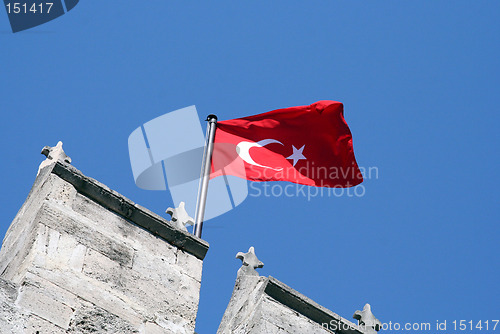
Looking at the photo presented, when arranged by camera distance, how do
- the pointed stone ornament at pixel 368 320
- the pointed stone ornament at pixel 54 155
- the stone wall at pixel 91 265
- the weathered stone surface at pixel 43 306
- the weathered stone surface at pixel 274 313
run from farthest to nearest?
the pointed stone ornament at pixel 368 320 < the pointed stone ornament at pixel 54 155 < the weathered stone surface at pixel 274 313 < the stone wall at pixel 91 265 < the weathered stone surface at pixel 43 306

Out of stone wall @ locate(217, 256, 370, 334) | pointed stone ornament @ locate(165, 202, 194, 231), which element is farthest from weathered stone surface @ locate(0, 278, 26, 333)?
pointed stone ornament @ locate(165, 202, 194, 231)

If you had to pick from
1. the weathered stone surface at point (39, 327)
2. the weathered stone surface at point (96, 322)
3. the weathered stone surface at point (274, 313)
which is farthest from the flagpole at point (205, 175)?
the weathered stone surface at point (39, 327)

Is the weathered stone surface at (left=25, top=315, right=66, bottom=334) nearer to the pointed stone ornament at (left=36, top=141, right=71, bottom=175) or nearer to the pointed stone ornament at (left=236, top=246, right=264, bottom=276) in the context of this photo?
the pointed stone ornament at (left=36, top=141, right=71, bottom=175)

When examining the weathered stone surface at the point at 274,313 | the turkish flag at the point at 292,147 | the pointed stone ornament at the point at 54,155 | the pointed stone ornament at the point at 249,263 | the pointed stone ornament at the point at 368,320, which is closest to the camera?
the weathered stone surface at the point at 274,313

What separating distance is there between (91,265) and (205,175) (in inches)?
150

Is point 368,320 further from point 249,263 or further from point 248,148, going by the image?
point 248,148

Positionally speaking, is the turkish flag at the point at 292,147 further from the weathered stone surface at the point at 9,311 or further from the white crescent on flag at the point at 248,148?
the weathered stone surface at the point at 9,311

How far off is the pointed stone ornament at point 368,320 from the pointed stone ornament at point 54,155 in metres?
3.54

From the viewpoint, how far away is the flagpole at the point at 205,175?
11148mm

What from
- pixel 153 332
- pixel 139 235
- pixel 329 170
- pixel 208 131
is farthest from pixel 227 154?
pixel 153 332

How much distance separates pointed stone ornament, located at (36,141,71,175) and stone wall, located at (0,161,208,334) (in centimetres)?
12

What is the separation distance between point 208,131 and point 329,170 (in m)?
2.07

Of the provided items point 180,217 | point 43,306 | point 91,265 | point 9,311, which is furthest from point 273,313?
point 9,311

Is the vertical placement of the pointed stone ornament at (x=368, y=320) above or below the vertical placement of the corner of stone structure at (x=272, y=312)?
above
